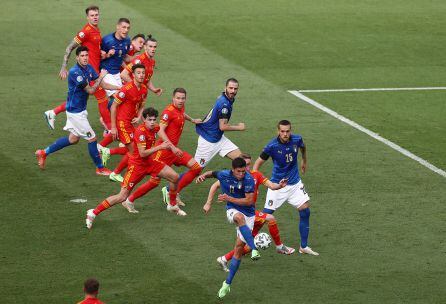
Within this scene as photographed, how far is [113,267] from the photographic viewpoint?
695 inches

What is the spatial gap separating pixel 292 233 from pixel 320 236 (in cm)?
56

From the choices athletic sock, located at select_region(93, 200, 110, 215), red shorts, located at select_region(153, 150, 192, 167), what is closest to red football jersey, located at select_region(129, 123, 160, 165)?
red shorts, located at select_region(153, 150, 192, 167)

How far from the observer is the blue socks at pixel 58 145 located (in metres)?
23.0

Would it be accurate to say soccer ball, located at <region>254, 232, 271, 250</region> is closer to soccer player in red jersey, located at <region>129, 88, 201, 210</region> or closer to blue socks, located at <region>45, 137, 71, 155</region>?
soccer player in red jersey, located at <region>129, 88, 201, 210</region>

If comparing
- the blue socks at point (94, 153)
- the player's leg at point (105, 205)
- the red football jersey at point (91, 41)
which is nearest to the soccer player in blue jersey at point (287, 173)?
the player's leg at point (105, 205)

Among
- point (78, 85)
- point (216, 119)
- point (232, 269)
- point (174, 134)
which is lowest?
point (232, 269)

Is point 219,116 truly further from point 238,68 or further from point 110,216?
point 238,68

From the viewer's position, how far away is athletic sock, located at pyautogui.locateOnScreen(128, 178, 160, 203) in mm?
20234

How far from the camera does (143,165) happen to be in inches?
786

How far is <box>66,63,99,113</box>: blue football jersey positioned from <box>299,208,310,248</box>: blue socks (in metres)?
6.20

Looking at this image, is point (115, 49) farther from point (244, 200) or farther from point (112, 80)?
point (244, 200)

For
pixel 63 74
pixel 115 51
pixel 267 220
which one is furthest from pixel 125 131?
pixel 267 220

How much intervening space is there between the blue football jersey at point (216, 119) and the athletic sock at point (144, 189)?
1.87m

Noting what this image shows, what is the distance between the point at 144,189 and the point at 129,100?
7.85ft
